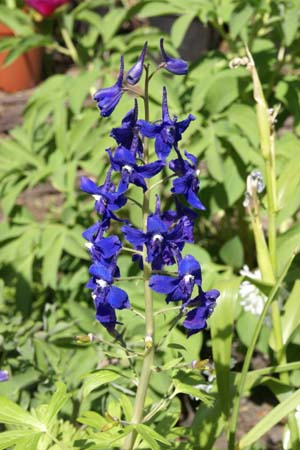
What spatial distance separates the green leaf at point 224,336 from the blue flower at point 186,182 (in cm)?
51

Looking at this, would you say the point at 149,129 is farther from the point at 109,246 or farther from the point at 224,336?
the point at 224,336

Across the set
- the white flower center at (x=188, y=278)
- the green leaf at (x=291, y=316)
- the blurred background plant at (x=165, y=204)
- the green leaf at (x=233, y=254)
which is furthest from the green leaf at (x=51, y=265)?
the white flower center at (x=188, y=278)

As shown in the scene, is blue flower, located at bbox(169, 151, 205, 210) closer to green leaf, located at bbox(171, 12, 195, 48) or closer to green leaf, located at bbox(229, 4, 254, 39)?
green leaf, located at bbox(229, 4, 254, 39)

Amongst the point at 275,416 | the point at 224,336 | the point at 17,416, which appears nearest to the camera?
the point at 17,416

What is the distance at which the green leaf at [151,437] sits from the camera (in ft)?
4.73

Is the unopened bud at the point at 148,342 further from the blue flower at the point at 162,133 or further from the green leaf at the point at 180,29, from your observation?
the green leaf at the point at 180,29

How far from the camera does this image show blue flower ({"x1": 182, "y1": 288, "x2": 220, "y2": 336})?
1493 mm

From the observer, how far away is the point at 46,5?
3117 mm

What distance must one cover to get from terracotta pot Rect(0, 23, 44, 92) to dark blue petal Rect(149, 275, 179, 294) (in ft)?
12.3

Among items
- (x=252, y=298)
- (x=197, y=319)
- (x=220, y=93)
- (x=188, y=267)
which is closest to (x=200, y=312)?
(x=197, y=319)

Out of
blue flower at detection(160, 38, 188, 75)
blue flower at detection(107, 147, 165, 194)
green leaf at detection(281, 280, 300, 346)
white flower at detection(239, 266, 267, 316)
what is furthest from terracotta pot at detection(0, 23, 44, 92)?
blue flower at detection(107, 147, 165, 194)

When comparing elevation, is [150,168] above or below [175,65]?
below

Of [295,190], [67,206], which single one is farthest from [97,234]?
[67,206]

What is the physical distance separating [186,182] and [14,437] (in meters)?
0.64
